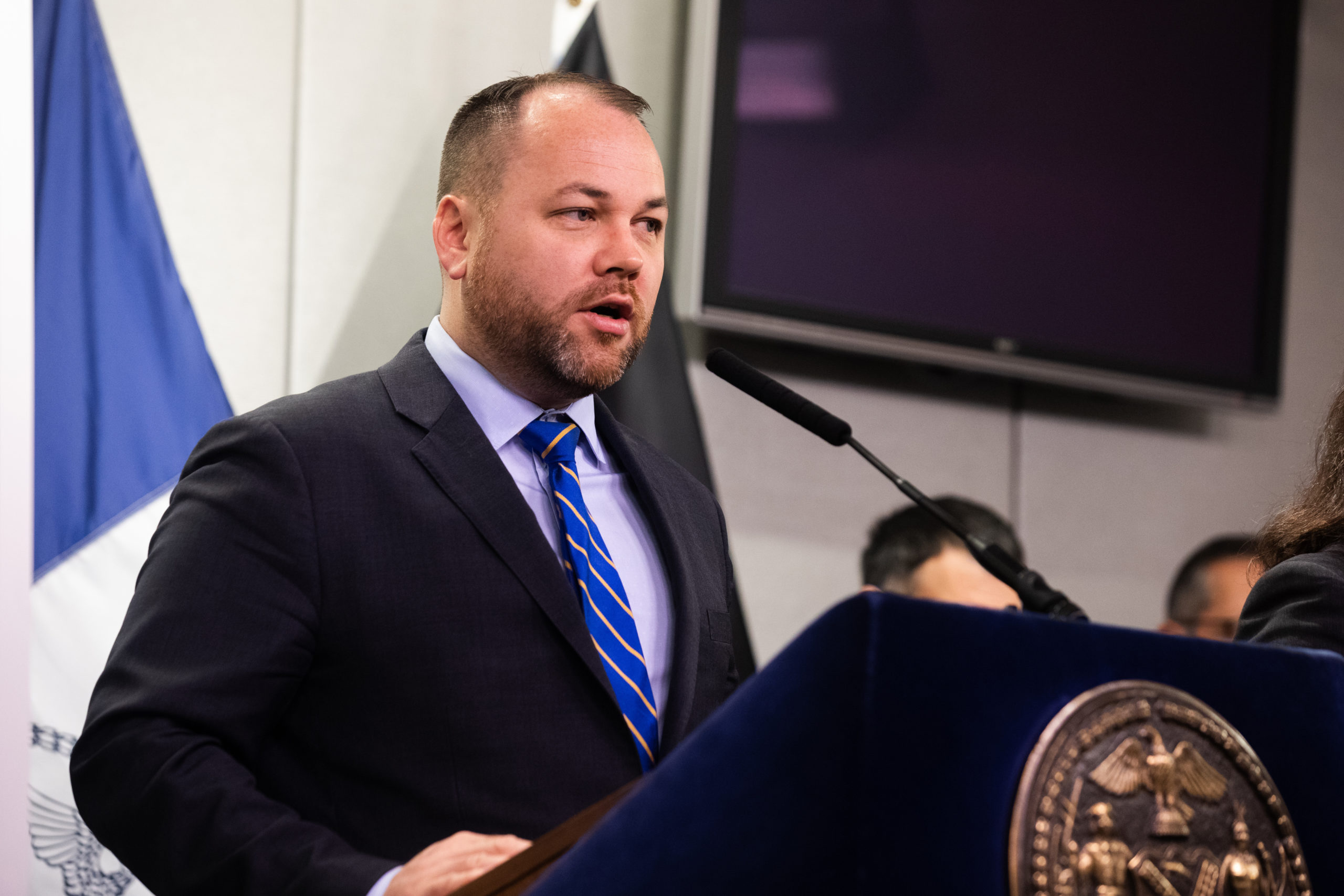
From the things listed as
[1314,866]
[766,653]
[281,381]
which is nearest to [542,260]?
[1314,866]

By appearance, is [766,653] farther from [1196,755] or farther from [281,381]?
[1196,755]

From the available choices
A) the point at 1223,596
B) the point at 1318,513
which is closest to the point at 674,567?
the point at 1318,513

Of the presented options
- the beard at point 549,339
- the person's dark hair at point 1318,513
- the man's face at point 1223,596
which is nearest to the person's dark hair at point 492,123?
the beard at point 549,339

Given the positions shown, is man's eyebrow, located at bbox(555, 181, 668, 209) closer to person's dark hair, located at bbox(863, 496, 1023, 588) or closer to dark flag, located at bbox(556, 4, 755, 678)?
dark flag, located at bbox(556, 4, 755, 678)

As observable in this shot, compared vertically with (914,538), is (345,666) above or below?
above

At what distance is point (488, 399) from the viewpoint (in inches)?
57.2

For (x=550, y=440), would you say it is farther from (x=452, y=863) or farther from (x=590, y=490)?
(x=452, y=863)

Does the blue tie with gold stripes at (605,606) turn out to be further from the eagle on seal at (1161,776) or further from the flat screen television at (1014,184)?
the flat screen television at (1014,184)

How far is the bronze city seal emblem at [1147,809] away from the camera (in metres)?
0.78

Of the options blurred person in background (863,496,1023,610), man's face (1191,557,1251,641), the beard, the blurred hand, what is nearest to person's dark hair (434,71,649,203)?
→ the beard

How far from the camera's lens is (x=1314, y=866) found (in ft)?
2.95

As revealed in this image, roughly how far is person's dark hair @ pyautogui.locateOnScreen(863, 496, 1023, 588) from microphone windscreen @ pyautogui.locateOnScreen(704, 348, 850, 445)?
159 cm

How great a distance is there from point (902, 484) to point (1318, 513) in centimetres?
66

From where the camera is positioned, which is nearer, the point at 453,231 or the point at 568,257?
the point at 568,257
